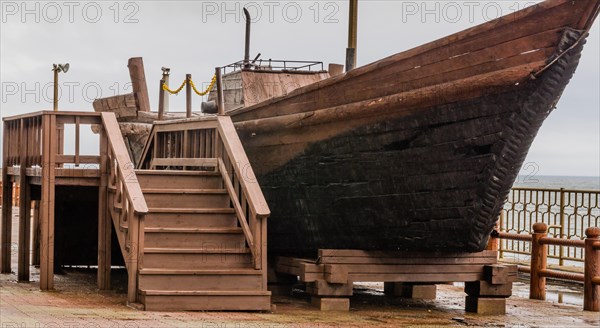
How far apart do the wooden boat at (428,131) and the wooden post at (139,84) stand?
521 centimetres

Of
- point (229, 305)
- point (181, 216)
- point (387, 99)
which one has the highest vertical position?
point (387, 99)

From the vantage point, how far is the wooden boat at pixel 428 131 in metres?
10.4

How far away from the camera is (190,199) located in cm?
1276

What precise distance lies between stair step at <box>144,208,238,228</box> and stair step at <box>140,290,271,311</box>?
132 centimetres

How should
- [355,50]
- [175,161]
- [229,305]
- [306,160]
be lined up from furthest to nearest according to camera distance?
1. [355,50]
2. [175,161]
3. [306,160]
4. [229,305]

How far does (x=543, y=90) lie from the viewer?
10.4 metres

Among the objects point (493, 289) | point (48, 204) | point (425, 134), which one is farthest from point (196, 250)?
point (493, 289)

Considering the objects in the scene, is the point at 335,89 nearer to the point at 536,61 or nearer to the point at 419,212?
the point at 419,212

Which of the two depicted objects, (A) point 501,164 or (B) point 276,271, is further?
(B) point 276,271

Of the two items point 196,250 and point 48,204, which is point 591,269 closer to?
point 196,250

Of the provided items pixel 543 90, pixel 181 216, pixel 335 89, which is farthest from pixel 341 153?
pixel 543 90

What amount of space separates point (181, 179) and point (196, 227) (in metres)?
1.02

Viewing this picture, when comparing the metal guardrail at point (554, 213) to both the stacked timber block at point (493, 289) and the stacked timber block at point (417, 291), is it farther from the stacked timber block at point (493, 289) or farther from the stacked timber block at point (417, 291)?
the stacked timber block at point (417, 291)

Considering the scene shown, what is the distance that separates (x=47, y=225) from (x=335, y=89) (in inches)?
135
